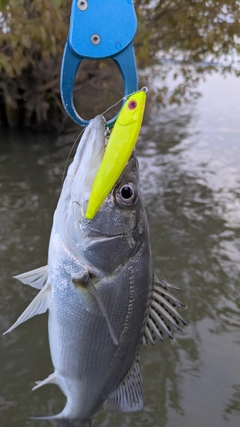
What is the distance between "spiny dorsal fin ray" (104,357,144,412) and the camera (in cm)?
207

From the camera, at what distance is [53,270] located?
1.96 m

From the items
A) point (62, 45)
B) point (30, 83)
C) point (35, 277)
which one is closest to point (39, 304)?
point (35, 277)

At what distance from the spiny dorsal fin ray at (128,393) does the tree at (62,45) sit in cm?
372

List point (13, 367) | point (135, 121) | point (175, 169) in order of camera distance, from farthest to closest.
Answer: point (175, 169), point (13, 367), point (135, 121)

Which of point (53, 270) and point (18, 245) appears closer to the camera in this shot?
point (53, 270)

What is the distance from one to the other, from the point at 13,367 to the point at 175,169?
5.69 meters

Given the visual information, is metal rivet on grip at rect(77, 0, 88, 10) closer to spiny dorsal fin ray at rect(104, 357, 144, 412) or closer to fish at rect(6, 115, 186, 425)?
fish at rect(6, 115, 186, 425)

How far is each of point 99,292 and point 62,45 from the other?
7.78m

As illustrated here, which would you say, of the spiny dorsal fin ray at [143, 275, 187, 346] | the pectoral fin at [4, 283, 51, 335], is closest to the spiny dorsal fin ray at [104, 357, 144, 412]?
the spiny dorsal fin ray at [143, 275, 187, 346]

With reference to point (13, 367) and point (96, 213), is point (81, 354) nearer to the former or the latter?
point (96, 213)

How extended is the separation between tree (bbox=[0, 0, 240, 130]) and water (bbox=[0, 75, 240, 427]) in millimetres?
770

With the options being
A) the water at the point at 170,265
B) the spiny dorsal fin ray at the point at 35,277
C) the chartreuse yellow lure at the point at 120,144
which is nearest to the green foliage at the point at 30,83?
the water at the point at 170,265

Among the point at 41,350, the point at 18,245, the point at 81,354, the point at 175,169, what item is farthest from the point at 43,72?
the point at 81,354

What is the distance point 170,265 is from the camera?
5465 mm
